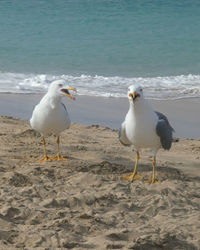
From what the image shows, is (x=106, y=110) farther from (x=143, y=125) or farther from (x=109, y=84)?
(x=143, y=125)

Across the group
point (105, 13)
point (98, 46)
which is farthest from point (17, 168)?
point (105, 13)

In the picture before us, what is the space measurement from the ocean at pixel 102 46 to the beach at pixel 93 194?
14.2 feet

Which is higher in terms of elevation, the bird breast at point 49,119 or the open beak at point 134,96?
the bird breast at point 49,119

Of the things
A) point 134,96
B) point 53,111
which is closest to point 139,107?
point 134,96

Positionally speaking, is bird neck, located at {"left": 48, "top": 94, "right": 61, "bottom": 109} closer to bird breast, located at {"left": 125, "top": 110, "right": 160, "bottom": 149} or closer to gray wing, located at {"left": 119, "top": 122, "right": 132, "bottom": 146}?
gray wing, located at {"left": 119, "top": 122, "right": 132, "bottom": 146}

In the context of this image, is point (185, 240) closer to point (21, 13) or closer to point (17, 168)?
point (17, 168)

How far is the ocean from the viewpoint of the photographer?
13.2 m

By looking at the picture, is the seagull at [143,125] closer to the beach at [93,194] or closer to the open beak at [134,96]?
the open beak at [134,96]

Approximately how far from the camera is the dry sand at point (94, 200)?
12.7 feet

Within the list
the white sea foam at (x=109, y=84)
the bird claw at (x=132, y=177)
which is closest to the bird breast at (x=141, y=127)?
the bird claw at (x=132, y=177)

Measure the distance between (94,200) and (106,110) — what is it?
5612 millimetres

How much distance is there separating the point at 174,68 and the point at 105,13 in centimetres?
939

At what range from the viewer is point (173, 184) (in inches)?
220

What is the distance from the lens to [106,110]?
33.7ft
